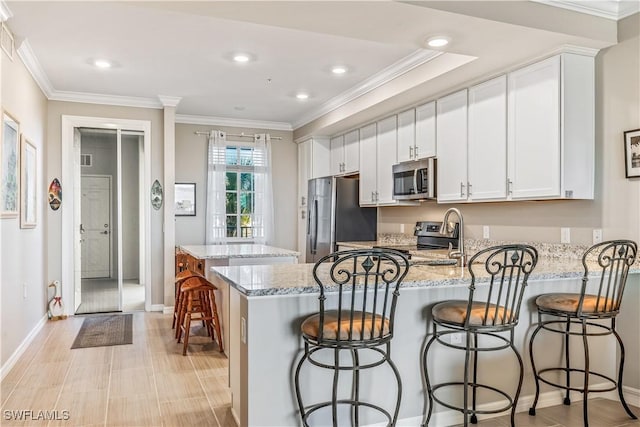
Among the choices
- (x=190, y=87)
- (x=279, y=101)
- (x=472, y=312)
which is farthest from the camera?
(x=279, y=101)

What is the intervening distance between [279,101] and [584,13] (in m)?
3.49

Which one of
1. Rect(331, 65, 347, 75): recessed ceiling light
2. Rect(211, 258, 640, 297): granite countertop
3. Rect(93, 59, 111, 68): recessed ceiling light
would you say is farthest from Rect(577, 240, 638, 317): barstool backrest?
Rect(93, 59, 111, 68): recessed ceiling light

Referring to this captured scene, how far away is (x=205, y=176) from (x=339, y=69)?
300 cm

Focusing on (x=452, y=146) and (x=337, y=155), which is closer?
(x=452, y=146)

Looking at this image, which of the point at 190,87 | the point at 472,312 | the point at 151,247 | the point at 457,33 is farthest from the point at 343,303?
the point at 151,247

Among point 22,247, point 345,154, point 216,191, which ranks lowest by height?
point 22,247

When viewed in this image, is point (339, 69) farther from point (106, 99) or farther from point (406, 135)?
point (106, 99)

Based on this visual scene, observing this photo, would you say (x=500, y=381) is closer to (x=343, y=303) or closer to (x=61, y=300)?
(x=343, y=303)

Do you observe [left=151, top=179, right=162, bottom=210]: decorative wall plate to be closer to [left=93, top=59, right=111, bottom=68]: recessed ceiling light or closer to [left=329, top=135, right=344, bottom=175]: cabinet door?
[left=93, top=59, right=111, bottom=68]: recessed ceiling light

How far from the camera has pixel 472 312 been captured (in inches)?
93.9

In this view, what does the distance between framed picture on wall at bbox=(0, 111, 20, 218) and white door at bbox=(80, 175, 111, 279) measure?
1.73 m

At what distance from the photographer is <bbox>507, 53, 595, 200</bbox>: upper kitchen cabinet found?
3133mm

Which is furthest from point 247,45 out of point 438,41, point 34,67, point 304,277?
point 304,277

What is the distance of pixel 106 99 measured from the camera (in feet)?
18.1
